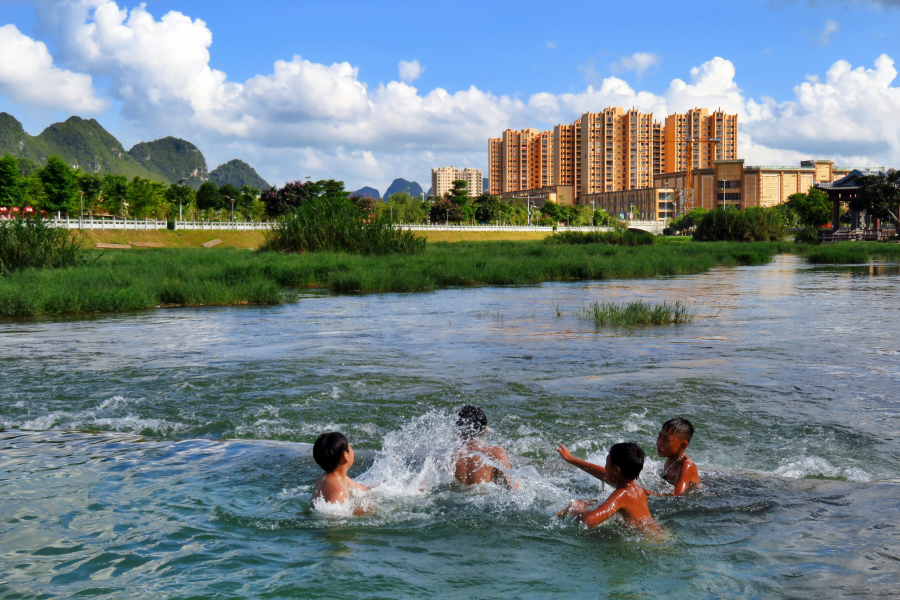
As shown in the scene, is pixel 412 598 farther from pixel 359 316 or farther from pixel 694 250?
pixel 694 250

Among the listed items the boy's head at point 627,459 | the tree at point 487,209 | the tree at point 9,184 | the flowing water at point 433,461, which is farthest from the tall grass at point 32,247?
the tree at point 487,209

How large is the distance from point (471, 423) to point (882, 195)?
6932 centimetres

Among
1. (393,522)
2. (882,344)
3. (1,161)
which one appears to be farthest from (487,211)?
(393,522)

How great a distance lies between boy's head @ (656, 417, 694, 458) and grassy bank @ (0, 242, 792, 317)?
1735 centimetres

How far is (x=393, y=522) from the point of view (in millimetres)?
5293

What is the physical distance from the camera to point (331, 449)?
5199mm

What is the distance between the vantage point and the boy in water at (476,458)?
594 cm

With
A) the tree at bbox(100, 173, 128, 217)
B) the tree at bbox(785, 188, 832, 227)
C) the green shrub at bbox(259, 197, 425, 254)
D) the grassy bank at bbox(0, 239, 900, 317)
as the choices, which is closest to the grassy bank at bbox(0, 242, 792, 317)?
the grassy bank at bbox(0, 239, 900, 317)

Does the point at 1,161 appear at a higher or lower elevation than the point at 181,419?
higher

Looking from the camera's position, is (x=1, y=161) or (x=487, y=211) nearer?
(x=1, y=161)

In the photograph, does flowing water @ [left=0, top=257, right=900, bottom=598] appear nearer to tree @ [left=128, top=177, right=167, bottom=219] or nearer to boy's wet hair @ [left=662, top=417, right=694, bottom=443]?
boy's wet hair @ [left=662, top=417, right=694, bottom=443]

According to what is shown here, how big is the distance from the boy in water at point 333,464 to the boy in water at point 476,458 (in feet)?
3.50

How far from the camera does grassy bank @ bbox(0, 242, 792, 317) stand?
1939 centimetres

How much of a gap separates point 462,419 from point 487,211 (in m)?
119
